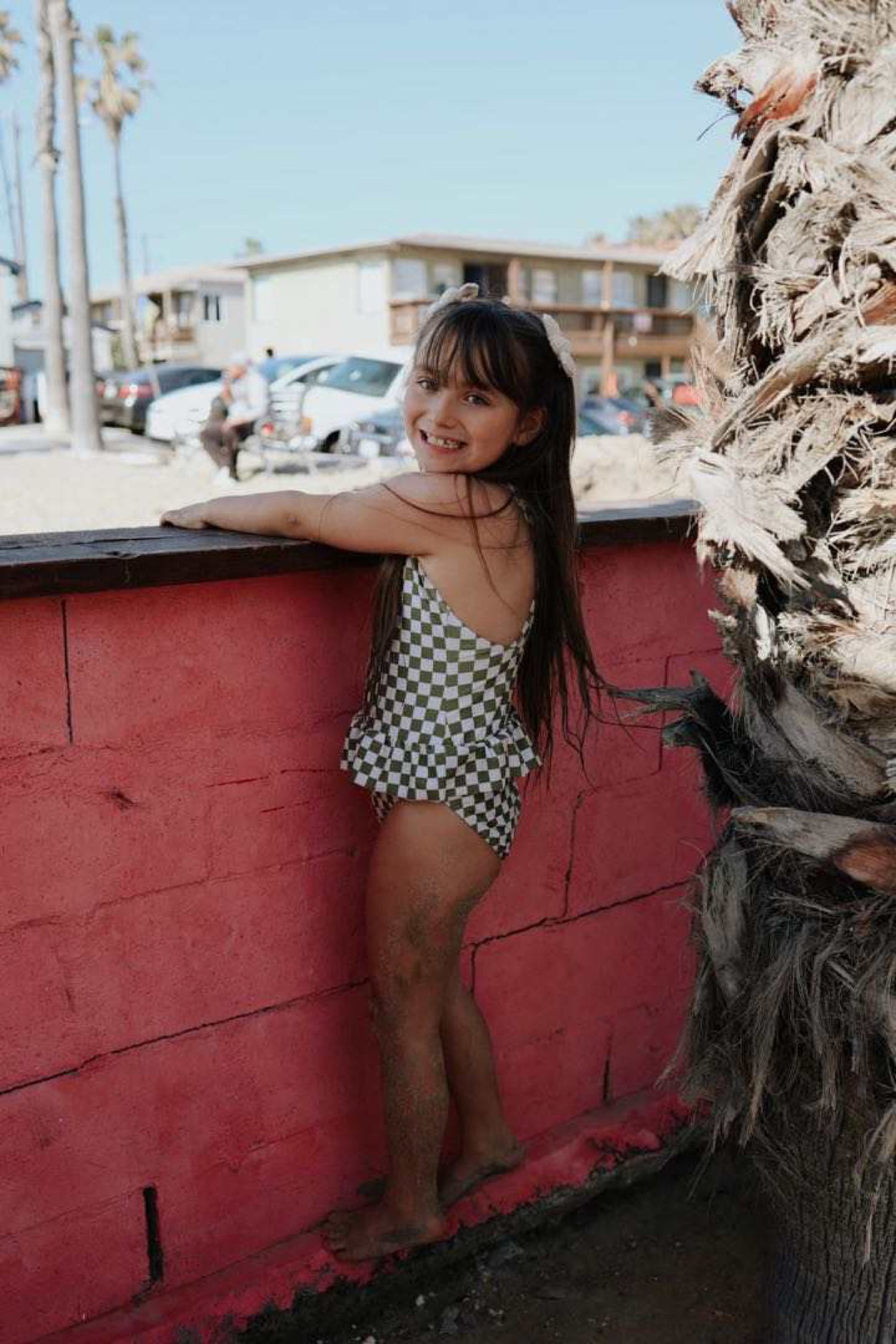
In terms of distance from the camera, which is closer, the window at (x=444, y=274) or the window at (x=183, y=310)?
→ the window at (x=444, y=274)

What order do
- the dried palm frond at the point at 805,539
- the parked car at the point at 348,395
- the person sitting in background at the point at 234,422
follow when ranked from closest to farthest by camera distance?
the dried palm frond at the point at 805,539
the person sitting in background at the point at 234,422
the parked car at the point at 348,395

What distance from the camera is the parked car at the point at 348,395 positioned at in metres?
16.7

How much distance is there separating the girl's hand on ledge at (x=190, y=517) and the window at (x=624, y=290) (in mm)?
39789

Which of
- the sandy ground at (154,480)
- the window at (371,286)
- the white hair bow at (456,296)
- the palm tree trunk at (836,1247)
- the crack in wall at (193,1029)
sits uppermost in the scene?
the window at (371,286)

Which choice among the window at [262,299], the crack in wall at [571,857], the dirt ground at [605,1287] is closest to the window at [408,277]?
the window at [262,299]

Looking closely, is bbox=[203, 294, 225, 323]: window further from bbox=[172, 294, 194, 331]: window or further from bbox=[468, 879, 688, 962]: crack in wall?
bbox=[468, 879, 688, 962]: crack in wall

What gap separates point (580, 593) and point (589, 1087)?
4.20 feet

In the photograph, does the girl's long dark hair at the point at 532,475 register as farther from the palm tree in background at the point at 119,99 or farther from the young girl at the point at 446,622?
the palm tree in background at the point at 119,99

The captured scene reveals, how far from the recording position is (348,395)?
674 inches

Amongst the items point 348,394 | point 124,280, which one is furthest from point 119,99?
point 348,394

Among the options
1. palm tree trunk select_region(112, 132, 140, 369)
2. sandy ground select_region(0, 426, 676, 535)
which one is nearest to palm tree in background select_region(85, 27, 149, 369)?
palm tree trunk select_region(112, 132, 140, 369)

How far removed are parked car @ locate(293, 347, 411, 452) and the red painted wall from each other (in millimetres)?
13862

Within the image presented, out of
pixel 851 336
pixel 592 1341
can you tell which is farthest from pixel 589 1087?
pixel 851 336

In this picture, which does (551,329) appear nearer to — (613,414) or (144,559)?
(144,559)
